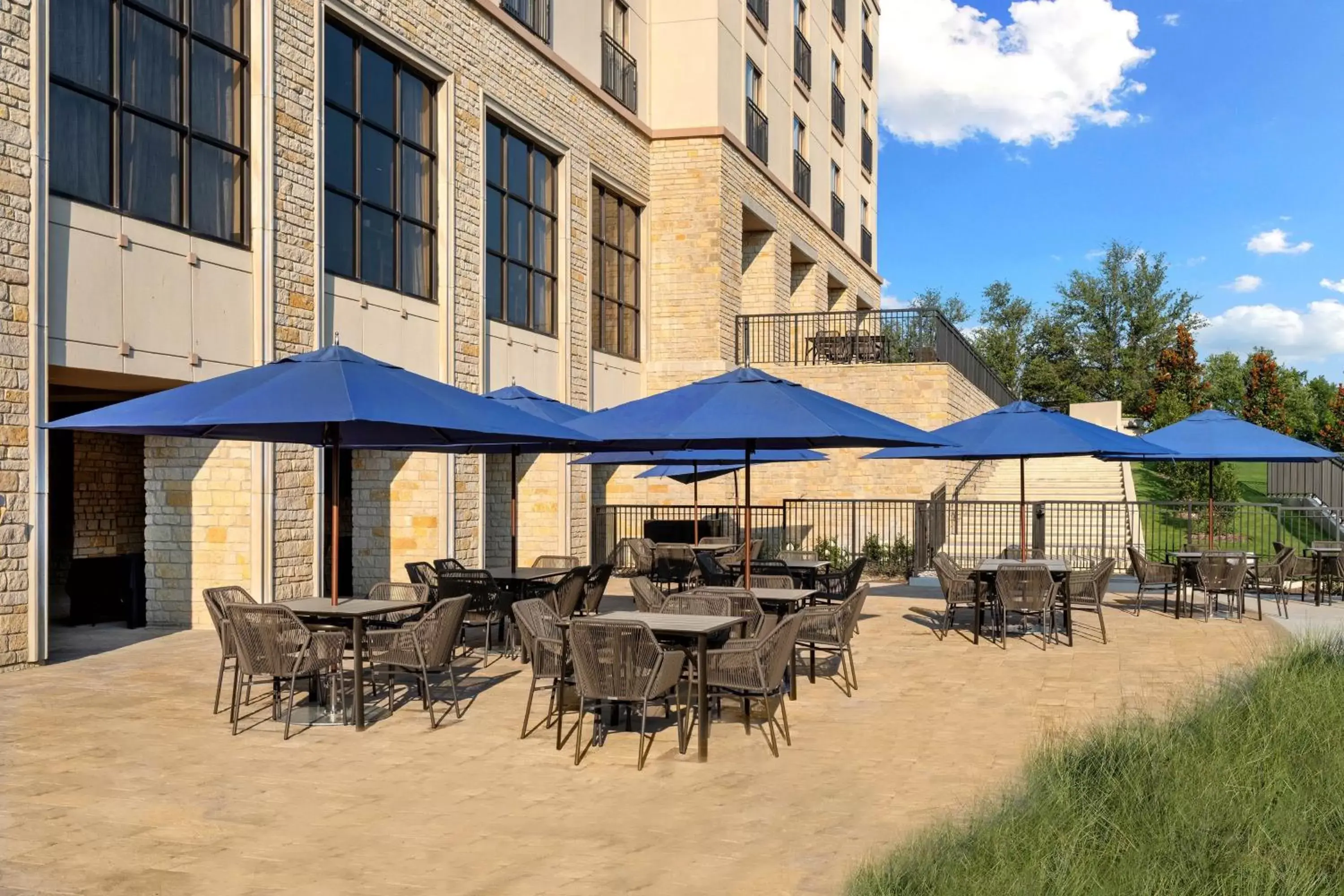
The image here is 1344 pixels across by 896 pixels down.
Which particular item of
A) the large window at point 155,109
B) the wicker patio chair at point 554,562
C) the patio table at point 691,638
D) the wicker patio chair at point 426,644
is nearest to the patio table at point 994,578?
the wicker patio chair at point 554,562

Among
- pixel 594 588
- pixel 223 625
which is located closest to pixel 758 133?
pixel 594 588

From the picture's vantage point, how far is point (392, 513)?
54.5ft

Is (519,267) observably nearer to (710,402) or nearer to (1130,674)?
(710,402)

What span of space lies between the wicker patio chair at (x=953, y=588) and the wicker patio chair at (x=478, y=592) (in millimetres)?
4685

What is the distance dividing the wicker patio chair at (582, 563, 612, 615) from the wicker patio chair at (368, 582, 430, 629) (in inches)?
70.7

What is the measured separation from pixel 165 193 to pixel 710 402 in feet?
21.1

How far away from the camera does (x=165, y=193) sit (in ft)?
38.6

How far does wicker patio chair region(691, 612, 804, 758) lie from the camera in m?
7.07

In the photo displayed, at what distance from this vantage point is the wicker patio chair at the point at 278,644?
727 centimetres

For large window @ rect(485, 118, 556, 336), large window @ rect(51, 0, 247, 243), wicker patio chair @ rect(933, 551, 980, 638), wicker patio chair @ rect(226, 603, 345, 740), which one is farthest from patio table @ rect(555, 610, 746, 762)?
large window @ rect(485, 118, 556, 336)

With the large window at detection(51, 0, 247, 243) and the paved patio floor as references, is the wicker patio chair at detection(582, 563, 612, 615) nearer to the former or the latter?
the paved patio floor

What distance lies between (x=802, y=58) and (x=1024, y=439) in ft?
74.2

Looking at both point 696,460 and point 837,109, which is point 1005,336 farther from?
point 696,460

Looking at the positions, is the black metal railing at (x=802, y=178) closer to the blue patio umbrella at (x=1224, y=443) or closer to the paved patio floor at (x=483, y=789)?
the blue patio umbrella at (x=1224, y=443)
